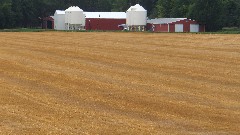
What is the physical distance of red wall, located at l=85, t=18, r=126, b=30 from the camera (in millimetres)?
105188

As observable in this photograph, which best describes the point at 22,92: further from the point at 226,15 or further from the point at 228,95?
the point at 226,15

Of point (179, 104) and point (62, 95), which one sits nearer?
point (179, 104)

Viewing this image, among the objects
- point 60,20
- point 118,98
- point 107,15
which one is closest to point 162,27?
point 107,15

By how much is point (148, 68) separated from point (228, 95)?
8.64m

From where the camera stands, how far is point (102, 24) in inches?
4141

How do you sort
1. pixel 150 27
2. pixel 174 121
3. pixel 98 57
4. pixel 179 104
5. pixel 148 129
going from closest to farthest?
pixel 148 129 → pixel 174 121 → pixel 179 104 → pixel 98 57 → pixel 150 27

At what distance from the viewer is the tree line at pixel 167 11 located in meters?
98.9

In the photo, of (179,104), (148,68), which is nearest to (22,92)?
(179,104)

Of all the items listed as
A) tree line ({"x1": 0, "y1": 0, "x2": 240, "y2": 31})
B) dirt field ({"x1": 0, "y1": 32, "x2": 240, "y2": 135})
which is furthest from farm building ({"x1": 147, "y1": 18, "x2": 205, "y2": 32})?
dirt field ({"x1": 0, "y1": 32, "x2": 240, "y2": 135})

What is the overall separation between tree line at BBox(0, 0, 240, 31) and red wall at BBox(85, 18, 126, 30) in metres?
14.2

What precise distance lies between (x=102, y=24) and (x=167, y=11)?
21.8 m

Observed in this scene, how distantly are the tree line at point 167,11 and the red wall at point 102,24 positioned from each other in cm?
1417

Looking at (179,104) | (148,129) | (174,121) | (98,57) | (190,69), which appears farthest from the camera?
(98,57)

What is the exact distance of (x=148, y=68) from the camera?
26.0 meters
